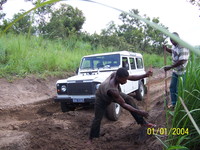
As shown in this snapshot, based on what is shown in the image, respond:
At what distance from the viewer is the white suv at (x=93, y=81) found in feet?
16.0

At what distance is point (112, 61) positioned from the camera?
5.91m

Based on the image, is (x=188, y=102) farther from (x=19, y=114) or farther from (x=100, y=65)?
(x=19, y=114)

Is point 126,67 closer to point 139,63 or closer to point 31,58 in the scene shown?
point 139,63

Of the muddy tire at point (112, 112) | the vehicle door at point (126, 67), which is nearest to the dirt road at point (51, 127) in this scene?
the muddy tire at point (112, 112)

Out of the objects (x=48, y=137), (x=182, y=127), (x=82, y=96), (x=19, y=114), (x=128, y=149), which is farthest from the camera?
(x=19, y=114)

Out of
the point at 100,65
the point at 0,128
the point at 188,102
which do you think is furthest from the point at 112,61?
the point at 188,102

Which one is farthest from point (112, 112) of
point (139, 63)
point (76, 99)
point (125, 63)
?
point (139, 63)

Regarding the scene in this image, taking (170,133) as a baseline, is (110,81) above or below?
above

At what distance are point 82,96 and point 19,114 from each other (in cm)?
200

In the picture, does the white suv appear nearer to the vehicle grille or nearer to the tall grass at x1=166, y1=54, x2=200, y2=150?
the vehicle grille

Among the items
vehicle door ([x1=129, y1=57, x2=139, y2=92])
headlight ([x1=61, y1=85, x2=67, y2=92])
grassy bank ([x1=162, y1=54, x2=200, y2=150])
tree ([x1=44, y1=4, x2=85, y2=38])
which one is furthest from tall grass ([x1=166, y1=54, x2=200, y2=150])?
tree ([x1=44, y1=4, x2=85, y2=38])

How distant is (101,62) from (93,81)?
4.42 feet

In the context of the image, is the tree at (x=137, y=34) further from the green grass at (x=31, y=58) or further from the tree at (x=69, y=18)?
the green grass at (x=31, y=58)

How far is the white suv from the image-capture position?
4.88 metres
